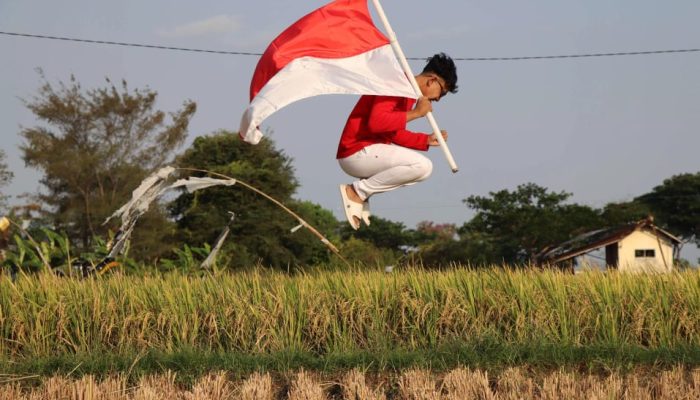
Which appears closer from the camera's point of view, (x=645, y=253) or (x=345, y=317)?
(x=345, y=317)

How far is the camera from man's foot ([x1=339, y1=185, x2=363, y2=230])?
7.41 metres

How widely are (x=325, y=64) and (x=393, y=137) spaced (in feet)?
2.25

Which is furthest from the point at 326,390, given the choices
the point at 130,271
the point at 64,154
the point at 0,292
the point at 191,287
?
the point at 64,154

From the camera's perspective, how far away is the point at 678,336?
10703 millimetres

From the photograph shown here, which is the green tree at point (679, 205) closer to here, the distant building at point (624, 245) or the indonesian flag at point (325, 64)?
the distant building at point (624, 245)

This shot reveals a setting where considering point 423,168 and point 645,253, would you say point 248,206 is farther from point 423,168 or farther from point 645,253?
point 423,168

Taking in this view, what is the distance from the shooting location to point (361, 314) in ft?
35.6

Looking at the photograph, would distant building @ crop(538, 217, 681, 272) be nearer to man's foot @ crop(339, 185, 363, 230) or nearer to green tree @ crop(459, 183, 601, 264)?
green tree @ crop(459, 183, 601, 264)

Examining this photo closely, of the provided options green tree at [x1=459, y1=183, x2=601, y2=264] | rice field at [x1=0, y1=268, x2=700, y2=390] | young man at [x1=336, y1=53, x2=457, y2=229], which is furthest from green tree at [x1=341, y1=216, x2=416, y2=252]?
young man at [x1=336, y1=53, x2=457, y2=229]

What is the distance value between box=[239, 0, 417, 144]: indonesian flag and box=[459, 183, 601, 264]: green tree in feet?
114

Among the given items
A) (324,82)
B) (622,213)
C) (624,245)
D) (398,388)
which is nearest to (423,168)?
(324,82)

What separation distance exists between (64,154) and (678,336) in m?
29.9

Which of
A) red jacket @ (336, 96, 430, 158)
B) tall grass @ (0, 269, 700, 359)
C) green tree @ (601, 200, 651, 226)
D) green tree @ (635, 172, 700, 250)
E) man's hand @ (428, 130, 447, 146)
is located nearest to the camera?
red jacket @ (336, 96, 430, 158)

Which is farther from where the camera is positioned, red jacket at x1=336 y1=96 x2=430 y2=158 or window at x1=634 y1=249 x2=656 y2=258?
window at x1=634 y1=249 x2=656 y2=258
